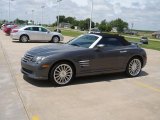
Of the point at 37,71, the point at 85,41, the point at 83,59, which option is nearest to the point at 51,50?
the point at 37,71

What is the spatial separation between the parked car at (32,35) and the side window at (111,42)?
1522cm

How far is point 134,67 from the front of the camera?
9.57 meters

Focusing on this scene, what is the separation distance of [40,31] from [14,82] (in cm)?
1653

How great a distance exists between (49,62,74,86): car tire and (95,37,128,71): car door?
936 millimetres

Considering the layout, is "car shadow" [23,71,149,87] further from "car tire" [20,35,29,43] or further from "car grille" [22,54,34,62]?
"car tire" [20,35,29,43]

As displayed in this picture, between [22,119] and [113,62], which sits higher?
[113,62]

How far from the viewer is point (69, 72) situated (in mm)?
7977

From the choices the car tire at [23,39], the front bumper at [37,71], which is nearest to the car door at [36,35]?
the car tire at [23,39]

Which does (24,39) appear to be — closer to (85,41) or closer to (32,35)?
(32,35)

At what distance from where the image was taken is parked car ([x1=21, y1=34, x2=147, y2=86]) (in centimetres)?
765

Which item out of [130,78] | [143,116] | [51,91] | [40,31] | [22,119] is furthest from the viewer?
[40,31]

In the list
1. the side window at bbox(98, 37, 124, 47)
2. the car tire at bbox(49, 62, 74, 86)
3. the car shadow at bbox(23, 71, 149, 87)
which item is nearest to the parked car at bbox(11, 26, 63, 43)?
the car shadow at bbox(23, 71, 149, 87)

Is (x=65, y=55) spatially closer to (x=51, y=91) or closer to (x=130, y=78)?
(x=51, y=91)

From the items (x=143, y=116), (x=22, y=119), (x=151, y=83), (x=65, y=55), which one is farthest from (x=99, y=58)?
(x=22, y=119)
